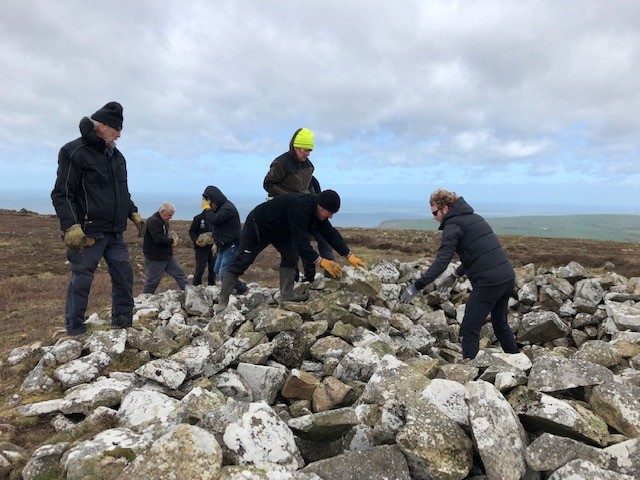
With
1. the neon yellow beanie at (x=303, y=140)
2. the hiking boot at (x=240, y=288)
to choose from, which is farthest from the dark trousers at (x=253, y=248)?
the hiking boot at (x=240, y=288)

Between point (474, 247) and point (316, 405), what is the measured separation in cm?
326

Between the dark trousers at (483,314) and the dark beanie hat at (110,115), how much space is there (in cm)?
584

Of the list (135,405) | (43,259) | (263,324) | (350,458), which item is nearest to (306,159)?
(263,324)

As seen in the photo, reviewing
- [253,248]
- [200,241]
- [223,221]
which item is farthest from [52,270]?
[253,248]

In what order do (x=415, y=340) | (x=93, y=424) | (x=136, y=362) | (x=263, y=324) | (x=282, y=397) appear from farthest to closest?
(x=415, y=340) → (x=263, y=324) → (x=136, y=362) → (x=282, y=397) → (x=93, y=424)

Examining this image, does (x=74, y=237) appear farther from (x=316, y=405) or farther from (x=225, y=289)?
(x=316, y=405)

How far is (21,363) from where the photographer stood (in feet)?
19.4

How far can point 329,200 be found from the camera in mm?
6766

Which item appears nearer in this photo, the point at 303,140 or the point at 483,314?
the point at 483,314

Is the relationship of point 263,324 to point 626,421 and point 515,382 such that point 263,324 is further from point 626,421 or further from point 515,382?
point 626,421

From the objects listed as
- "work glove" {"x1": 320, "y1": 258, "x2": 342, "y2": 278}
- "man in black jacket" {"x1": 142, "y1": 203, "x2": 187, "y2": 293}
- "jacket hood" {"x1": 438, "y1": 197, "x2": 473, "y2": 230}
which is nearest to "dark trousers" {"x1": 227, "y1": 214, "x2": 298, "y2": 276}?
"work glove" {"x1": 320, "y1": 258, "x2": 342, "y2": 278}

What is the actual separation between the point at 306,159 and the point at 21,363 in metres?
5.79

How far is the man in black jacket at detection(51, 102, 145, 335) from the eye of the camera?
5.66 meters

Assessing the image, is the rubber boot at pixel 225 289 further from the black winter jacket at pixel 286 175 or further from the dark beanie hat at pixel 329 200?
the dark beanie hat at pixel 329 200
